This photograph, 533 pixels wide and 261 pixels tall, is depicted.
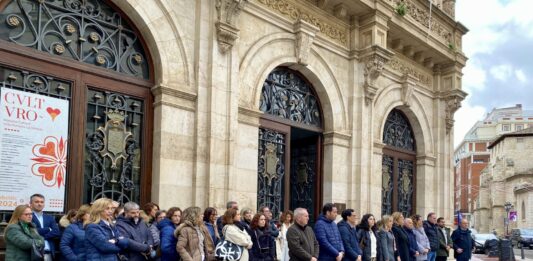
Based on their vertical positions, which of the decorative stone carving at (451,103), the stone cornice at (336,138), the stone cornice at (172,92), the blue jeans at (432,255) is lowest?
the blue jeans at (432,255)

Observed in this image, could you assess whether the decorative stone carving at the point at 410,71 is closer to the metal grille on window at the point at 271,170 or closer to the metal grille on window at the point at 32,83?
the metal grille on window at the point at 271,170

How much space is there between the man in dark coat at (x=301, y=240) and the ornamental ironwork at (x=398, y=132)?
27.8 ft

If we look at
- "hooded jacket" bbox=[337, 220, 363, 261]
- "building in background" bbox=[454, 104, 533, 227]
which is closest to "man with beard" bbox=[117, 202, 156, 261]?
"hooded jacket" bbox=[337, 220, 363, 261]

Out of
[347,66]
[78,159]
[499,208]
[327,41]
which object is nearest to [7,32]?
[78,159]

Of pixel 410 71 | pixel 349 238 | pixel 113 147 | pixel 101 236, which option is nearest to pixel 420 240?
pixel 349 238

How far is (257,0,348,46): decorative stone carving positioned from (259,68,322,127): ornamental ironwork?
121 cm

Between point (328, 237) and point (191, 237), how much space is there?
2.25 m

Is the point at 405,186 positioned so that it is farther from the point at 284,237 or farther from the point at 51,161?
the point at 51,161

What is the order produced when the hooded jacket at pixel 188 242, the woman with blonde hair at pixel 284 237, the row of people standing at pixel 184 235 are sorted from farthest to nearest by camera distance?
the woman with blonde hair at pixel 284 237
the hooded jacket at pixel 188 242
the row of people standing at pixel 184 235

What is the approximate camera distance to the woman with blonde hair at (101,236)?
579 cm

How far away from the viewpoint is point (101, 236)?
5785 mm

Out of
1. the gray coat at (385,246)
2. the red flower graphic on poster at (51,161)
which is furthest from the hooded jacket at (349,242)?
the red flower graphic on poster at (51,161)

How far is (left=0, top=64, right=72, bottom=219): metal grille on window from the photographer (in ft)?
24.3

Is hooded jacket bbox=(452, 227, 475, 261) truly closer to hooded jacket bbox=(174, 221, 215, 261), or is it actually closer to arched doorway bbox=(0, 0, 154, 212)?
arched doorway bbox=(0, 0, 154, 212)
